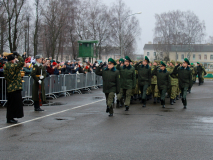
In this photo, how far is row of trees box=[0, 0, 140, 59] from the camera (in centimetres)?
4519

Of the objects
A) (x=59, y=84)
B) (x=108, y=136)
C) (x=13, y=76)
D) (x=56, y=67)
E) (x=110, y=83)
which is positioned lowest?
(x=108, y=136)

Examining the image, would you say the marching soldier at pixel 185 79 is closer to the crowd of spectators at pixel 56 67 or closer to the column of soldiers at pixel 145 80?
the column of soldiers at pixel 145 80

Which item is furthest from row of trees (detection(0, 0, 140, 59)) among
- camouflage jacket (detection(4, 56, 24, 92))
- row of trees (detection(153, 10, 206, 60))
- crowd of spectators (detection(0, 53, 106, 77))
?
camouflage jacket (detection(4, 56, 24, 92))

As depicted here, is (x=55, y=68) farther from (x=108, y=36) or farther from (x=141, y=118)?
(x=108, y=36)

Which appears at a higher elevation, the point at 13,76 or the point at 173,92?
the point at 13,76

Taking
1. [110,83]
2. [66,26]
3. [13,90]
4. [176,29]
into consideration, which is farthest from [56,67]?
[176,29]

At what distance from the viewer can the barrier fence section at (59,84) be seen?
13.3 m

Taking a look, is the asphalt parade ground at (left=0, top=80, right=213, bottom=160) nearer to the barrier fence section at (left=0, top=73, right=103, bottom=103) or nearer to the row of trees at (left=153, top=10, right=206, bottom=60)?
the barrier fence section at (left=0, top=73, right=103, bottom=103)

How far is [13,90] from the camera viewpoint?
8891 mm

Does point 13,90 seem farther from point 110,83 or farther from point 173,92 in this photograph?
point 173,92

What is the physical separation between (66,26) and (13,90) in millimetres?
42426

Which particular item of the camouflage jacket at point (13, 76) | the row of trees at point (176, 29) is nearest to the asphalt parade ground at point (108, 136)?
the camouflage jacket at point (13, 76)

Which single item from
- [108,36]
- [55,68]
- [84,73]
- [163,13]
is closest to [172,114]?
[55,68]

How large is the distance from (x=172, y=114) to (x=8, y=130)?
205 inches
